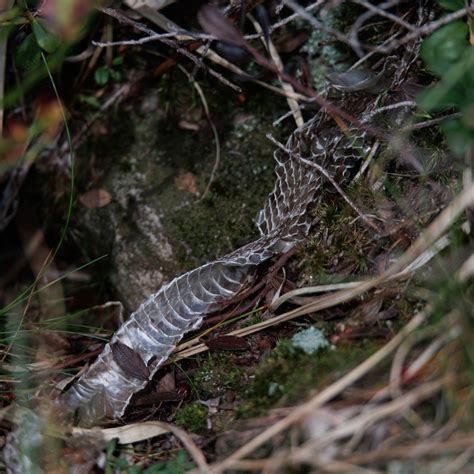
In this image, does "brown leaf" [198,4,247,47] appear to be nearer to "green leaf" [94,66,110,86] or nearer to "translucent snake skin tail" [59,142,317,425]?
"translucent snake skin tail" [59,142,317,425]

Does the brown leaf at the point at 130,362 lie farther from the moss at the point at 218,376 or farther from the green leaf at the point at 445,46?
the green leaf at the point at 445,46

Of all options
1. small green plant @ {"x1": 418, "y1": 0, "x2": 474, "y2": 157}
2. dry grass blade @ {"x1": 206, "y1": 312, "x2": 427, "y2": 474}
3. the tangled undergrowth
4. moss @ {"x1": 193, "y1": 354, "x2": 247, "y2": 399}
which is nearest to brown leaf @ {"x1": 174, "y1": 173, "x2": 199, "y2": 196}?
the tangled undergrowth

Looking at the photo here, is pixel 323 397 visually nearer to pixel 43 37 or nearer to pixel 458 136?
pixel 458 136

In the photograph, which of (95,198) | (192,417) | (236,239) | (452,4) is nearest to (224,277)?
(236,239)

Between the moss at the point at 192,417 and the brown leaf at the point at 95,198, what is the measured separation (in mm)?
1127

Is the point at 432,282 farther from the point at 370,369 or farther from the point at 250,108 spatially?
the point at 250,108

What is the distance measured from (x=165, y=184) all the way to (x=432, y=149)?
1.10 meters

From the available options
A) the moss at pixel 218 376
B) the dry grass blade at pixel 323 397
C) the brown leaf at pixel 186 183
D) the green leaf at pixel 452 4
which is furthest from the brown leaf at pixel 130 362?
the green leaf at pixel 452 4

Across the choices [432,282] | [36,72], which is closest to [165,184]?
[36,72]

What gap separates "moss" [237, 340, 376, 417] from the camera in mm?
1519

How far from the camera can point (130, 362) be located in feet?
6.27

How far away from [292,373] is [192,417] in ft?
1.08

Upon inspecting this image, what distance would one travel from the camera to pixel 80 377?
1.99m

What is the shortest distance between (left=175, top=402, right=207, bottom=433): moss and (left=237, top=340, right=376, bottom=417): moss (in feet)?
0.47
